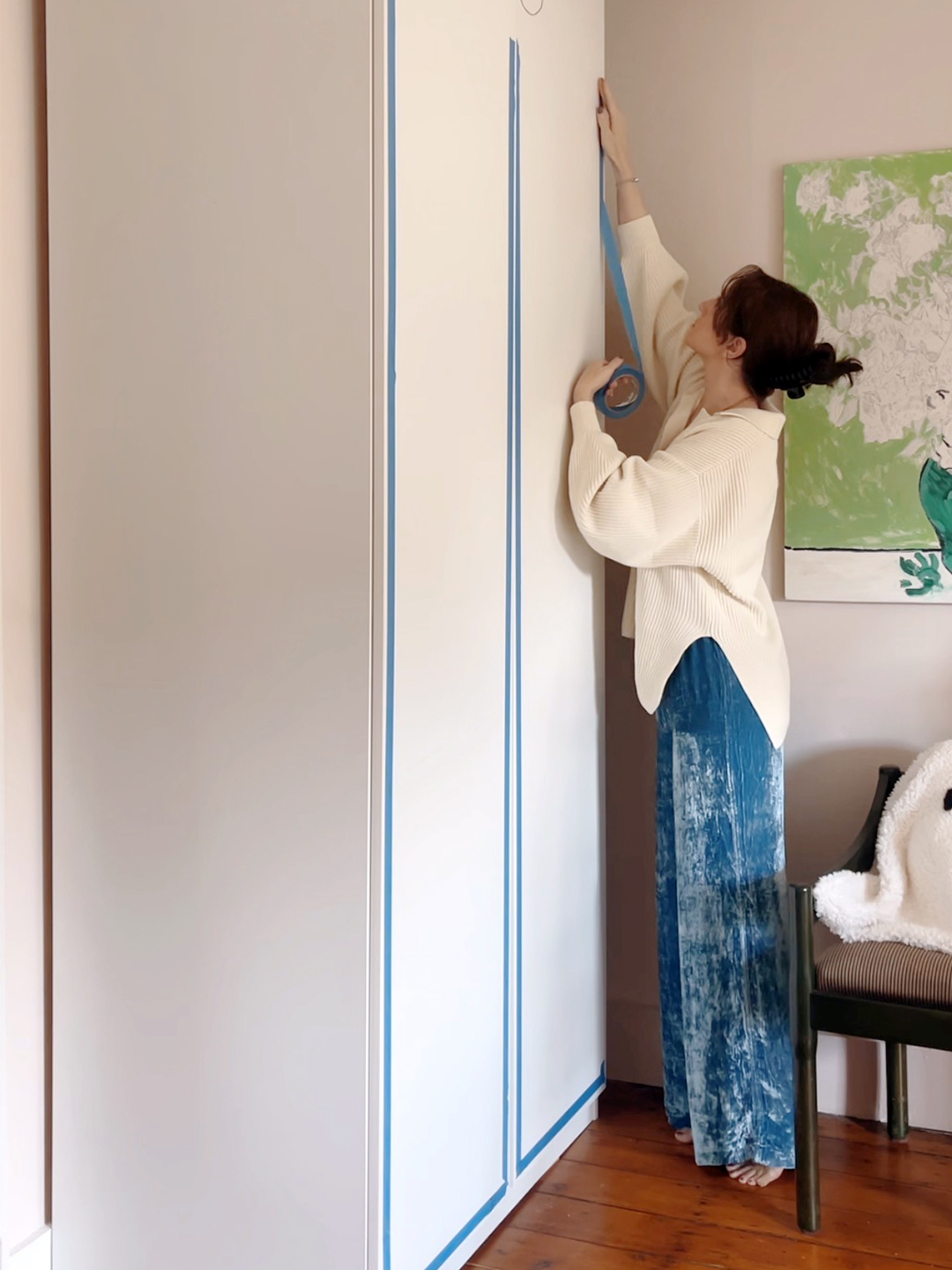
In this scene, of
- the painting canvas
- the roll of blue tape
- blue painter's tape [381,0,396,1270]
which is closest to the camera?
blue painter's tape [381,0,396,1270]

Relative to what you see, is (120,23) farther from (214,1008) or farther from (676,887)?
(676,887)

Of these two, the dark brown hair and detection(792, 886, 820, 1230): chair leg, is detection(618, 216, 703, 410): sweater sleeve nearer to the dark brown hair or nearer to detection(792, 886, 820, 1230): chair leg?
the dark brown hair

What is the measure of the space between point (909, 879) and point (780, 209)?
1.28 metres

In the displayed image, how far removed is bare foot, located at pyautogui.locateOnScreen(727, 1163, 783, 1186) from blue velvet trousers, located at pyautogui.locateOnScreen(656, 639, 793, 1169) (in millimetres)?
18

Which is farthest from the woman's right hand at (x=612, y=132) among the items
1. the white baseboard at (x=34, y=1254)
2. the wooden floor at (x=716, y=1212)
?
the white baseboard at (x=34, y=1254)

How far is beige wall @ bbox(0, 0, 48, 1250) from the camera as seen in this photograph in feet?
5.77

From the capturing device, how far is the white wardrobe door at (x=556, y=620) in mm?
1976

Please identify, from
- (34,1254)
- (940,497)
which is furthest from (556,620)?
(34,1254)

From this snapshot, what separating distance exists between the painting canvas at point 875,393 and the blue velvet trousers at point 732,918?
1.34ft

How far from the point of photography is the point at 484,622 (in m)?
1.83

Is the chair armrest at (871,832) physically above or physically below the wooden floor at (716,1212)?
above

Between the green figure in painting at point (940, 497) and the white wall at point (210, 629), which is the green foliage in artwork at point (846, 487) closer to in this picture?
the green figure in painting at point (940, 497)

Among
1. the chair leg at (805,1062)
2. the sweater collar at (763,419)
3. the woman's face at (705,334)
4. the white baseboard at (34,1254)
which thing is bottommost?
the white baseboard at (34,1254)

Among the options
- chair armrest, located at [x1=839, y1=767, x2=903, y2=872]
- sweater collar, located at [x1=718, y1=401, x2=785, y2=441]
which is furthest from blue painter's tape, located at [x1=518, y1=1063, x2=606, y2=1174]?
sweater collar, located at [x1=718, y1=401, x2=785, y2=441]
